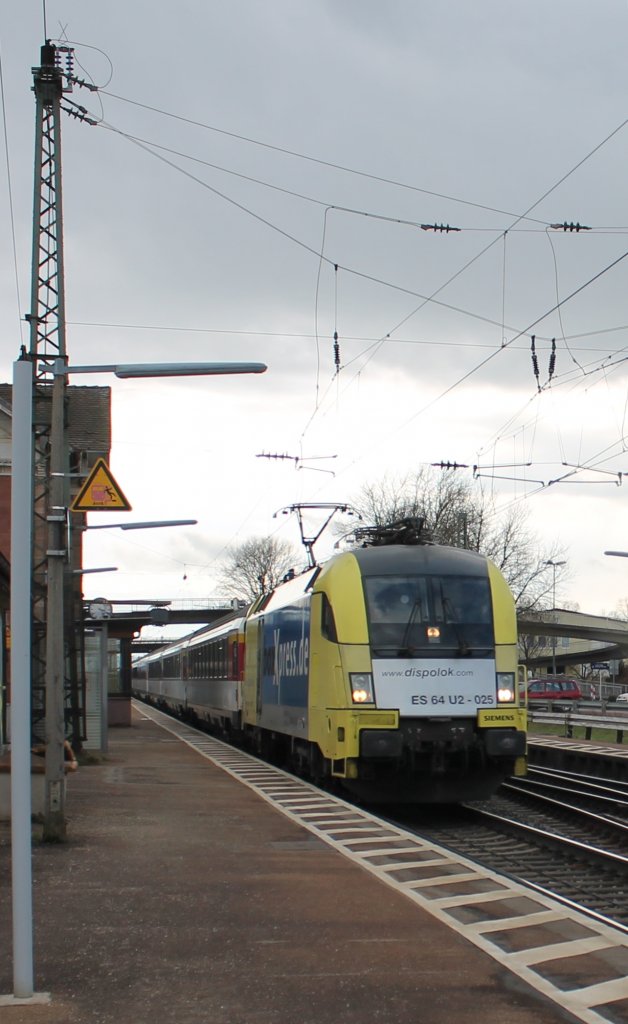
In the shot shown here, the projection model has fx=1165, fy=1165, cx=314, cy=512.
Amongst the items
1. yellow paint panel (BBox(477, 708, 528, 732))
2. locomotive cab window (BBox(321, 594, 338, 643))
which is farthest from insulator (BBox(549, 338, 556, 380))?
yellow paint panel (BBox(477, 708, 528, 732))

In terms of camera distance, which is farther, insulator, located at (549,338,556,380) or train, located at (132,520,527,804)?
insulator, located at (549,338,556,380)

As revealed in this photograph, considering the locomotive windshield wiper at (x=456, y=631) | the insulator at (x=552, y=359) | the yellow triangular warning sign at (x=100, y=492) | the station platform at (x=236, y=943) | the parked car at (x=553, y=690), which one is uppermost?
the insulator at (x=552, y=359)

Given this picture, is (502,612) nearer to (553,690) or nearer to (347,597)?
(347,597)

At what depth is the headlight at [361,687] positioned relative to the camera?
13242 mm

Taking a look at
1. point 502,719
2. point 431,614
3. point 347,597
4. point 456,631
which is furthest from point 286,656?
point 502,719

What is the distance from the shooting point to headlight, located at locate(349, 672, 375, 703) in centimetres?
1324

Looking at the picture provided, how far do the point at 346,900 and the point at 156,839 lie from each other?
3.63m

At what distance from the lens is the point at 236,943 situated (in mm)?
6727

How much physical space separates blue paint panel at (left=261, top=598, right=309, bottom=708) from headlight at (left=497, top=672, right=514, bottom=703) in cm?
283

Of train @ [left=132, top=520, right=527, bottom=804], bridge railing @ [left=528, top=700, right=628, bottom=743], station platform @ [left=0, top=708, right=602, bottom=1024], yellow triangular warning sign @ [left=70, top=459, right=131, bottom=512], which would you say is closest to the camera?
station platform @ [left=0, top=708, right=602, bottom=1024]

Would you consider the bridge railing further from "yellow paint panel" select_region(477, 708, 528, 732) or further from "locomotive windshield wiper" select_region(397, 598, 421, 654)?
"locomotive windshield wiper" select_region(397, 598, 421, 654)

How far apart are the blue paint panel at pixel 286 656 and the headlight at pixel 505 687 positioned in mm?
2831

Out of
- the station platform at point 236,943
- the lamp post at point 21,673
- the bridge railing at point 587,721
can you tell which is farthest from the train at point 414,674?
the bridge railing at point 587,721

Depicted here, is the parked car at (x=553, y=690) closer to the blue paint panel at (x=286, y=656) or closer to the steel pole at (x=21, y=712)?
the blue paint panel at (x=286, y=656)
